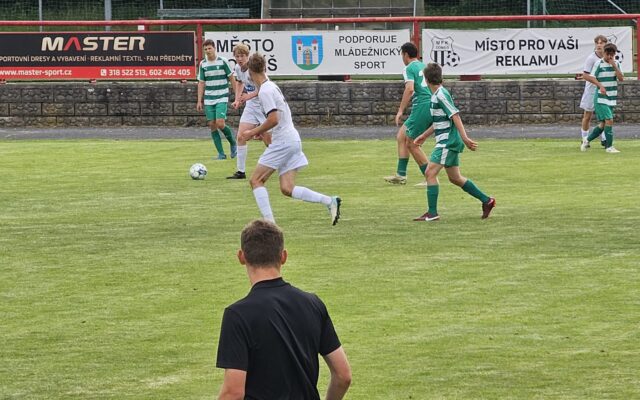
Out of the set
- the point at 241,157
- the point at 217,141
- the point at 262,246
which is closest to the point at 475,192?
the point at 241,157

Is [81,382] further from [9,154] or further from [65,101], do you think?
[65,101]

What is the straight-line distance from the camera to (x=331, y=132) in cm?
2791

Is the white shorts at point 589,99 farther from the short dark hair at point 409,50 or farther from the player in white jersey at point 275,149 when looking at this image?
the player in white jersey at point 275,149

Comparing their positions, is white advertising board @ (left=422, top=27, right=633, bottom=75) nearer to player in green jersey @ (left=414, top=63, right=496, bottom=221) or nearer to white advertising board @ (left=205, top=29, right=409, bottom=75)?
white advertising board @ (left=205, top=29, right=409, bottom=75)

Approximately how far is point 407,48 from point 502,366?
9.37 metres

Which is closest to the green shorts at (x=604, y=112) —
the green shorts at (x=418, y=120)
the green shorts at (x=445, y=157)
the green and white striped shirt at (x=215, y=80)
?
the green shorts at (x=418, y=120)

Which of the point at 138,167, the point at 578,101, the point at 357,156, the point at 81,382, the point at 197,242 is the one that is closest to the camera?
the point at 81,382

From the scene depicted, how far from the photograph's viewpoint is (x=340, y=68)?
29.4 metres

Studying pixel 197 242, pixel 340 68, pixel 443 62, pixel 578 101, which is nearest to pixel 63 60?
pixel 340 68

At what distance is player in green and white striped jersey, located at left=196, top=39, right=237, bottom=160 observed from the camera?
2209 centimetres

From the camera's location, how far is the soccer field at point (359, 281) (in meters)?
8.16

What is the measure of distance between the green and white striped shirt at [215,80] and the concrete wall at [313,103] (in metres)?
6.53

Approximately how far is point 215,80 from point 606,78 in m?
6.55

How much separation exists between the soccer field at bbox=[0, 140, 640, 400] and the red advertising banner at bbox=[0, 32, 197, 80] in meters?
9.83
